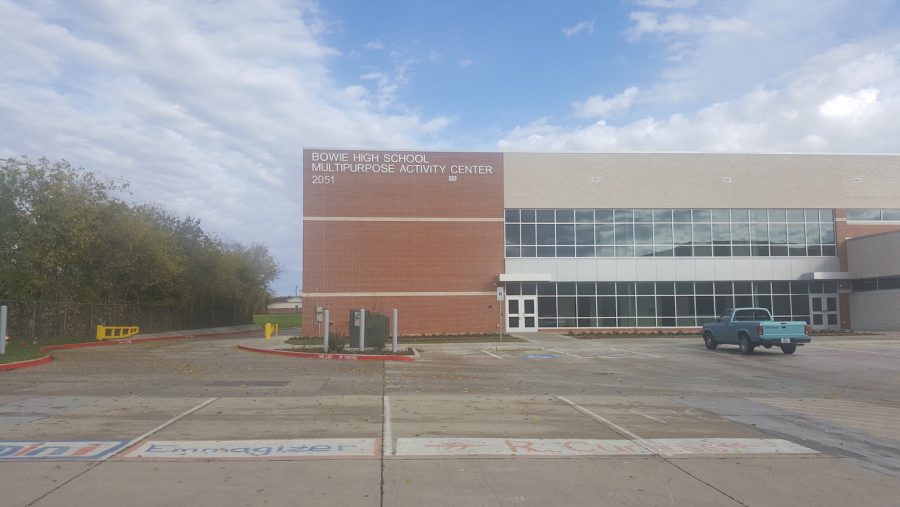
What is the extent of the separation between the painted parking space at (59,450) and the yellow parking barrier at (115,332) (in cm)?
2916

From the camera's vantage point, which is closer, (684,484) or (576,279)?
(684,484)

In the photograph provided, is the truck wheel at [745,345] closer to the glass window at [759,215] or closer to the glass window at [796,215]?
the glass window at [759,215]

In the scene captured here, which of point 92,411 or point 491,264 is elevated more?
point 491,264

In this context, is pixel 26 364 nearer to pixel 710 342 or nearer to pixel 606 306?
pixel 710 342

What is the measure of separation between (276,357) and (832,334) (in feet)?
101

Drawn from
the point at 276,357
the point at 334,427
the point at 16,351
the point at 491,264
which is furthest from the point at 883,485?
the point at 491,264

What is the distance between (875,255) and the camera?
1526 inches

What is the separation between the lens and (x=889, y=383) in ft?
51.6

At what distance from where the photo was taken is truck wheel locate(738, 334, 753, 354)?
23.9 meters

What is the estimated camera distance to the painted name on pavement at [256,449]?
7.46 m

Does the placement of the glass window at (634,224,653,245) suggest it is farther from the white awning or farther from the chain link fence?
the chain link fence

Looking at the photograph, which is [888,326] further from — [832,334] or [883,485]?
[883,485]

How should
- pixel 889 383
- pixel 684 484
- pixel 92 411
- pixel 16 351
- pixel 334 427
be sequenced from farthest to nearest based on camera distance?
pixel 16 351
pixel 889 383
pixel 92 411
pixel 334 427
pixel 684 484

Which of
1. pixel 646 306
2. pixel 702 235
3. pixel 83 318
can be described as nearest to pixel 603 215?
pixel 646 306
